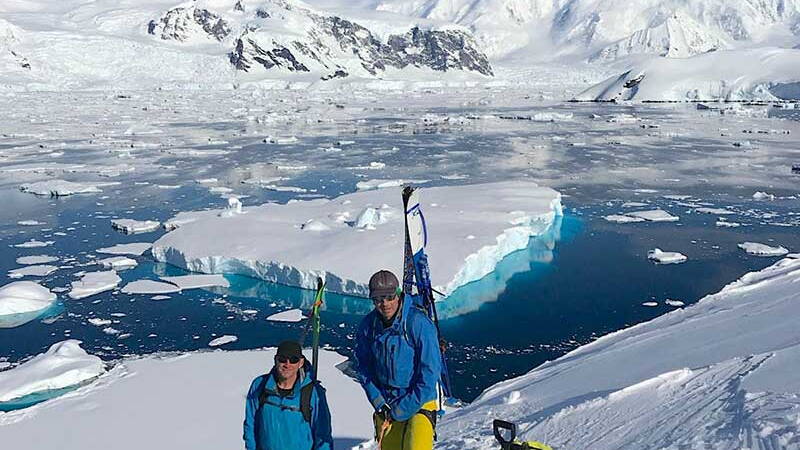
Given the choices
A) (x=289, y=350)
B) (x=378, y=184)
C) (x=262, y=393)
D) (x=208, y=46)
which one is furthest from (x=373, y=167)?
(x=208, y=46)

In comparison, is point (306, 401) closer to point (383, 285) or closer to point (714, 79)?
point (383, 285)

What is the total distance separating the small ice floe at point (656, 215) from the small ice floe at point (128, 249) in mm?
11767

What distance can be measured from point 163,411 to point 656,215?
1347cm

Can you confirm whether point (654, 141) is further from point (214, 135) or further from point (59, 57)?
point (59, 57)

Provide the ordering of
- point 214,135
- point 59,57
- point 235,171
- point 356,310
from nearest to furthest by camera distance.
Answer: point 356,310, point 235,171, point 214,135, point 59,57

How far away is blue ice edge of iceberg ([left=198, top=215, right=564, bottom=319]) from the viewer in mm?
11641

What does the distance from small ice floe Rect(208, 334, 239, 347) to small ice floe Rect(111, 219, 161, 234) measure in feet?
23.7

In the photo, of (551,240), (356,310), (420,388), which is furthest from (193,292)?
(420,388)

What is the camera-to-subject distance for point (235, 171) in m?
25.0

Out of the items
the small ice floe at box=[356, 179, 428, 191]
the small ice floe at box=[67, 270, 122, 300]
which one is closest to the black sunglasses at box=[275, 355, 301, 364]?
the small ice floe at box=[67, 270, 122, 300]

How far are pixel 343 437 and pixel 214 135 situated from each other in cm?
3257

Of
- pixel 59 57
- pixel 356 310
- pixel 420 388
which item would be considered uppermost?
pixel 59 57

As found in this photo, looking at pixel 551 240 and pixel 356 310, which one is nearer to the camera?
pixel 356 310

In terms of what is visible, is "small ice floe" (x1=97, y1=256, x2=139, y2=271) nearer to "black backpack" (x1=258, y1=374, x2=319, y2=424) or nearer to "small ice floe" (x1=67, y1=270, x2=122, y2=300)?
"small ice floe" (x1=67, y1=270, x2=122, y2=300)
